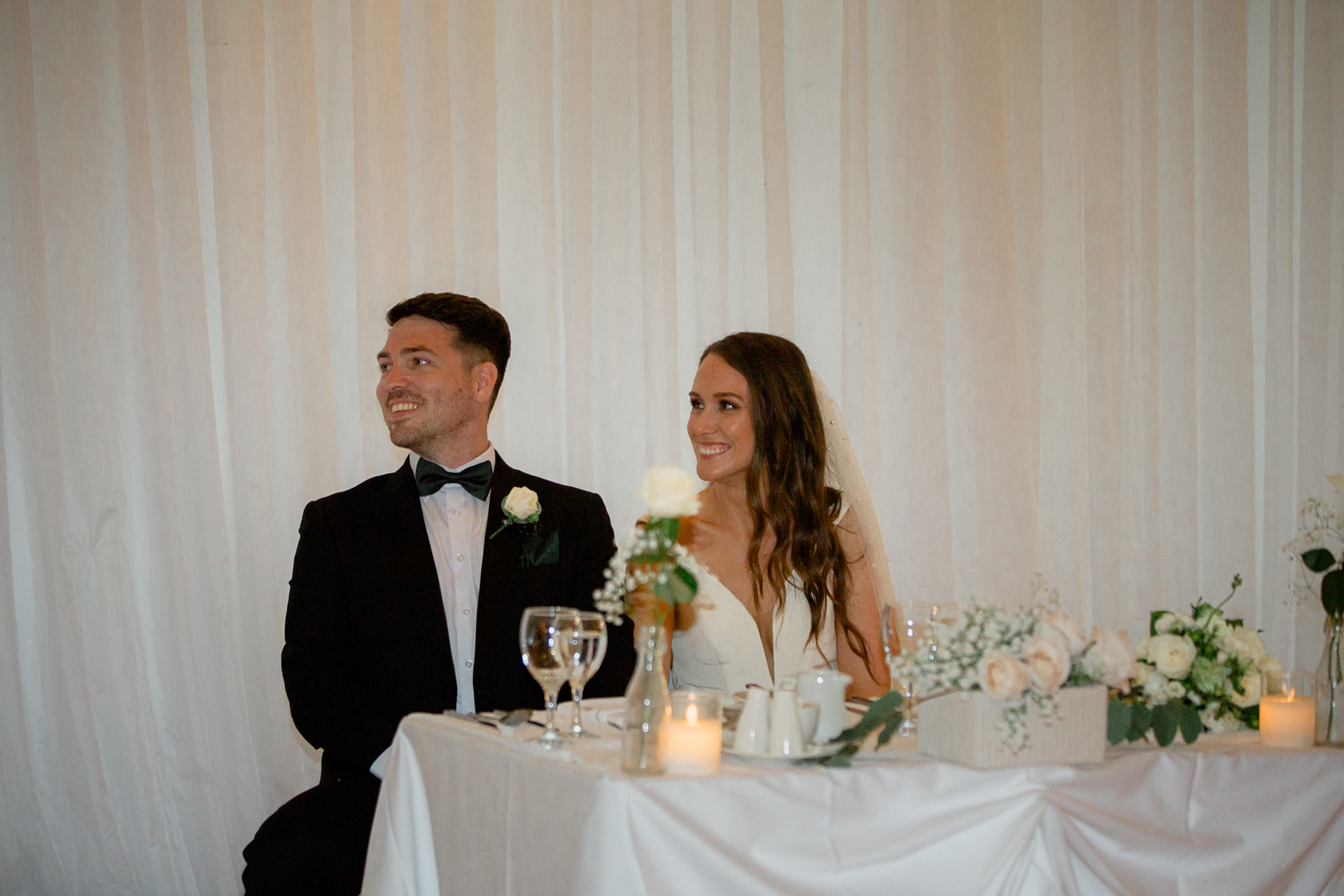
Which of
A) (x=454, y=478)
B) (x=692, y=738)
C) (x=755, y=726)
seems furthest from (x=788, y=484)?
(x=692, y=738)

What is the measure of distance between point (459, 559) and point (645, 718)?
1.56m

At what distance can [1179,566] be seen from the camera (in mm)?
4016

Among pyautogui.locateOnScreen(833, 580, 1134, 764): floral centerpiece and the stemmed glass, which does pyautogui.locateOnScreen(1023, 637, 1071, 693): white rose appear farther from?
the stemmed glass

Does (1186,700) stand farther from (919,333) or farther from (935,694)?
(919,333)

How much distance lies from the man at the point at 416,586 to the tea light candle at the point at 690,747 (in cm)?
120

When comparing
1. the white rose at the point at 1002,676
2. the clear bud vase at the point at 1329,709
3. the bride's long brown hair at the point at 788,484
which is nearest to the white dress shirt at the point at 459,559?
the bride's long brown hair at the point at 788,484

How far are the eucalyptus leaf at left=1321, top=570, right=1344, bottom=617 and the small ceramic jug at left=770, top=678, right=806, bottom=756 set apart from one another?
3.56ft

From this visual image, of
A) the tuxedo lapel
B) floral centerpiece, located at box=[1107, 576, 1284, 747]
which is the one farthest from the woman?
floral centerpiece, located at box=[1107, 576, 1284, 747]

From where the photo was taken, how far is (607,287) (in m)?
3.75

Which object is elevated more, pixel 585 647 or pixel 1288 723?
pixel 585 647

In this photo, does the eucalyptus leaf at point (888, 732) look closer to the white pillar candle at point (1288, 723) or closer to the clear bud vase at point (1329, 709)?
the white pillar candle at point (1288, 723)

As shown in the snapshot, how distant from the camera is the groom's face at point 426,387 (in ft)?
10.3

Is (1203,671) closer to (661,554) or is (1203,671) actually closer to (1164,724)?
(1164,724)

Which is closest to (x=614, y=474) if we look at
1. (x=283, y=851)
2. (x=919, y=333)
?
(x=919, y=333)
